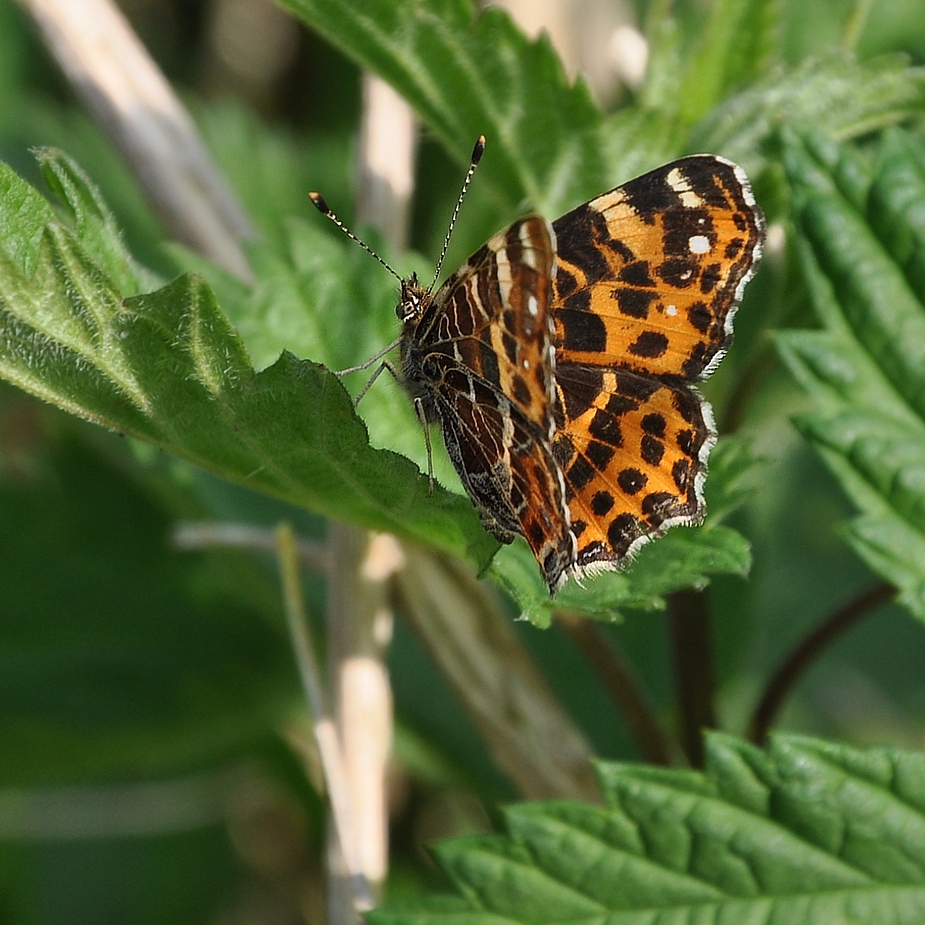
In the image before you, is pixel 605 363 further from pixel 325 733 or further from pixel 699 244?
pixel 325 733

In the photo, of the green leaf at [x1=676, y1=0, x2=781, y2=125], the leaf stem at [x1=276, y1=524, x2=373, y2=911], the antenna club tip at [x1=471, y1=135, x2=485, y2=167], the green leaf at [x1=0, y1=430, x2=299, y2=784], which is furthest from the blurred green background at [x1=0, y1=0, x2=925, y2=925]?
the antenna club tip at [x1=471, y1=135, x2=485, y2=167]

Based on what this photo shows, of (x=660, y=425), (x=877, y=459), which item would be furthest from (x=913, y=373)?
(x=660, y=425)

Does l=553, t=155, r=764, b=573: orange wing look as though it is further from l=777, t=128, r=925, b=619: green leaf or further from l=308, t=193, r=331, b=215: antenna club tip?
l=308, t=193, r=331, b=215: antenna club tip

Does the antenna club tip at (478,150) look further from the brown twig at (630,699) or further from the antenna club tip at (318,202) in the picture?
the brown twig at (630,699)

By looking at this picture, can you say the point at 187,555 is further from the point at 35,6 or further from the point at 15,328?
the point at 15,328

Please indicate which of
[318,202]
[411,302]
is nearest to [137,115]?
[318,202]
